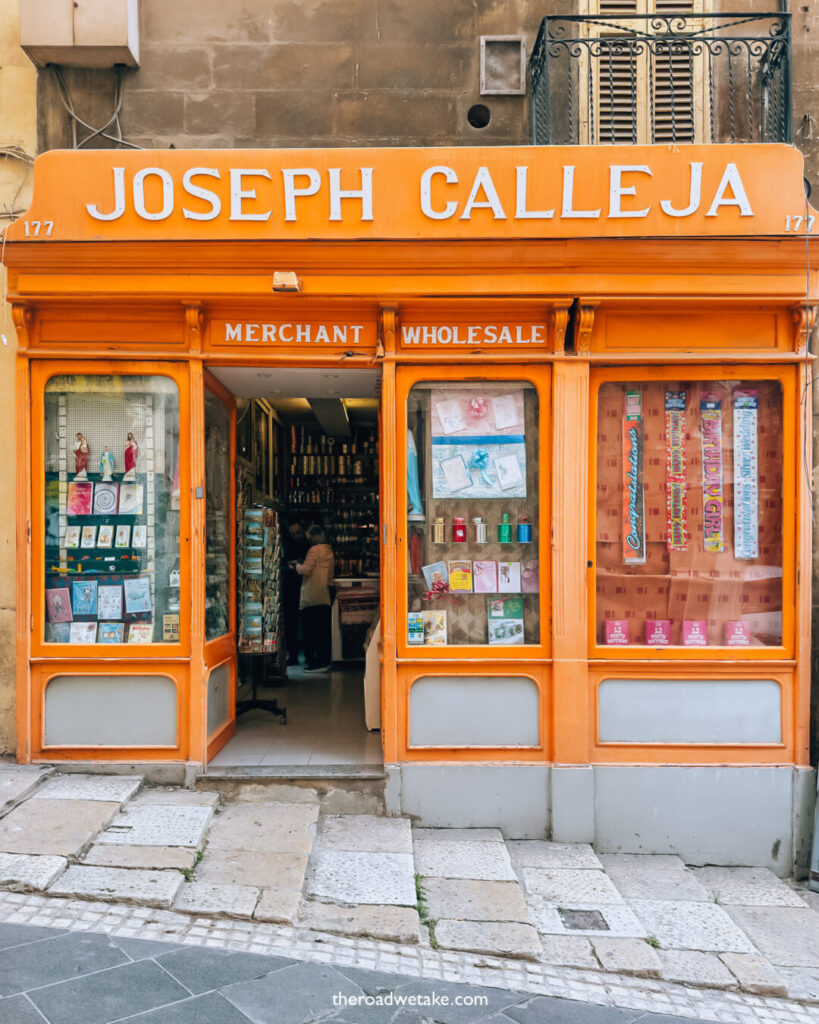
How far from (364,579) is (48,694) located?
17.0 ft

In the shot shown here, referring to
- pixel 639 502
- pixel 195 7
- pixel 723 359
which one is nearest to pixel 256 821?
pixel 639 502

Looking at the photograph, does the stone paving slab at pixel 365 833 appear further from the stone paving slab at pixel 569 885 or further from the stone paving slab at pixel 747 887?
the stone paving slab at pixel 747 887

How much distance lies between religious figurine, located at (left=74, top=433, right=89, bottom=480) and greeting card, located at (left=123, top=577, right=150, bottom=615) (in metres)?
0.89

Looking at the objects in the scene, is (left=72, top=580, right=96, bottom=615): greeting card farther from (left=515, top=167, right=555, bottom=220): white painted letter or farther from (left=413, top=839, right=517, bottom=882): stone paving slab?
(left=515, top=167, right=555, bottom=220): white painted letter

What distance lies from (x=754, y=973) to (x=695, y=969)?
31cm

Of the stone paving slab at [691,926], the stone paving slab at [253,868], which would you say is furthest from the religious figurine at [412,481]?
the stone paving slab at [691,926]

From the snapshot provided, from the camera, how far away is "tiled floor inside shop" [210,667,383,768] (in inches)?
258

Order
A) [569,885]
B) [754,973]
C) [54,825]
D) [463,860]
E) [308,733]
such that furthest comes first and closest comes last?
1. [308,733]
2. [463,860]
3. [569,885]
4. [54,825]
5. [754,973]

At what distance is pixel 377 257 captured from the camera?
6.10m

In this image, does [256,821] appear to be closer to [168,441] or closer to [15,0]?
[168,441]

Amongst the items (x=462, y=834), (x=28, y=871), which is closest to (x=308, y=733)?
(x=462, y=834)

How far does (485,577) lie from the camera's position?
642 centimetres

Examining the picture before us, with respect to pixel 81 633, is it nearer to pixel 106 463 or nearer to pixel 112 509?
pixel 112 509

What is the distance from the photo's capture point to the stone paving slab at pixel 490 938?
441 cm
